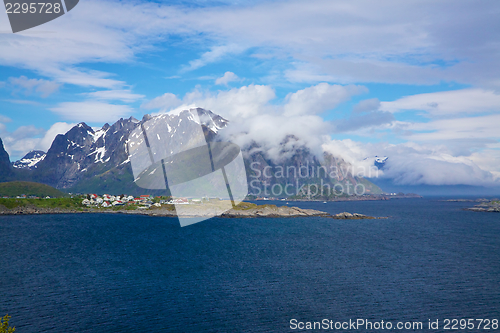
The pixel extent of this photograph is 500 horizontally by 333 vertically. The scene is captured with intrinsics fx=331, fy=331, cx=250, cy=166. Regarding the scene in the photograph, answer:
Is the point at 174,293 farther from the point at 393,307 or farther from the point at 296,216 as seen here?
the point at 296,216

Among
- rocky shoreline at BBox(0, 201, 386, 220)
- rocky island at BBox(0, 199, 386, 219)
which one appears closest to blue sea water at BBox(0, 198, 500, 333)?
rocky island at BBox(0, 199, 386, 219)

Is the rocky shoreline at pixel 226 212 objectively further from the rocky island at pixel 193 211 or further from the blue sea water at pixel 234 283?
the blue sea water at pixel 234 283

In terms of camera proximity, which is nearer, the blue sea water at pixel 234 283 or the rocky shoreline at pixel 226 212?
the blue sea water at pixel 234 283

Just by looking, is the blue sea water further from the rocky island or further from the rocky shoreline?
the rocky shoreline

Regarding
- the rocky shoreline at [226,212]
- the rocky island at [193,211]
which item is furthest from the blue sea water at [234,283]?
the rocky shoreline at [226,212]

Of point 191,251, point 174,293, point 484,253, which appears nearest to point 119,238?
point 191,251

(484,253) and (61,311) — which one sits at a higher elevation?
(61,311)

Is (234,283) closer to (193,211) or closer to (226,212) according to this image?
(193,211)

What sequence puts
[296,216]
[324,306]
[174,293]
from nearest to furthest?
1. [324,306]
2. [174,293]
3. [296,216]
